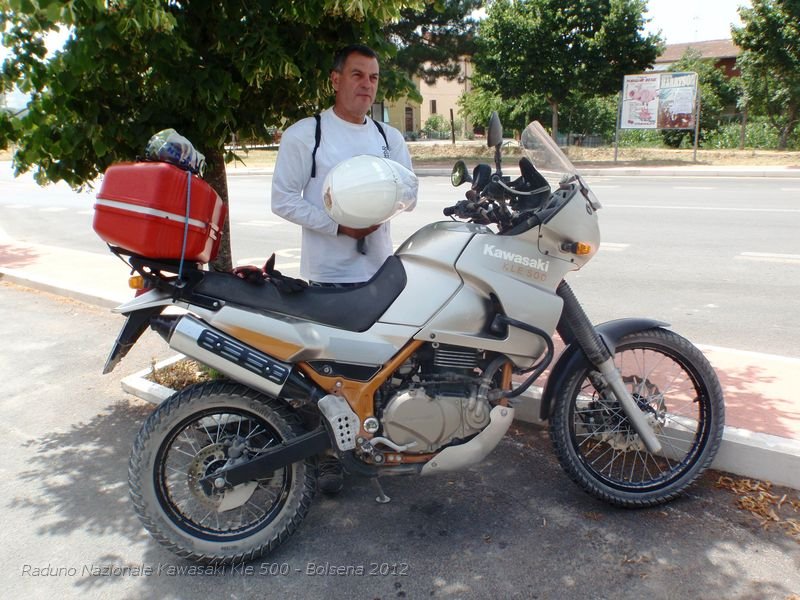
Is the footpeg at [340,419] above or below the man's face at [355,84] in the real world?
below

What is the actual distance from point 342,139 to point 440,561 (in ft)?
6.25

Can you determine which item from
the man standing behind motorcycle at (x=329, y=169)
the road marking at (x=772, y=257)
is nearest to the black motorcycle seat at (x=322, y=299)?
the man standing behind motorcycle at (x=329, y=169)

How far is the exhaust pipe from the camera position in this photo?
2627mm

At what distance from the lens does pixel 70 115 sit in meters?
3.44

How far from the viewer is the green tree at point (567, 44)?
82.2 feet

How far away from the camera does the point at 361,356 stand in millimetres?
2654

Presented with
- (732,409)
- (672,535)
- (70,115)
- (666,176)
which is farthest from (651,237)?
(666,176)

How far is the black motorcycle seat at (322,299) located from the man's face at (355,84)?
0.93 meters

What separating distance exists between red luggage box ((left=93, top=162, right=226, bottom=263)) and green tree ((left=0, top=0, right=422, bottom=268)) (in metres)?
0.83

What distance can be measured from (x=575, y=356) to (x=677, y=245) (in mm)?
6318

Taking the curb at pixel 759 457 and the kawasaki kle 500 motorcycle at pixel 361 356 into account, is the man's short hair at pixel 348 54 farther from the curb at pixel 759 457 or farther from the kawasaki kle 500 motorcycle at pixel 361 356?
the curb at pixel 759 457

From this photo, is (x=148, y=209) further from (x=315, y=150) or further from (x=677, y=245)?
(x=677, y=245)

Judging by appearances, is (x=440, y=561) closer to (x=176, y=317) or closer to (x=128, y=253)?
(x=176, y=317)

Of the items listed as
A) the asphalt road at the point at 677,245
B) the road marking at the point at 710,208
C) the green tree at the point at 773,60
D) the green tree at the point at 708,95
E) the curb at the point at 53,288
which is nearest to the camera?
the asphalt road at the point at 677,245
